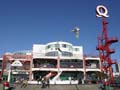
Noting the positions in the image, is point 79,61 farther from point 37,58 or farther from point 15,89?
point 15,89

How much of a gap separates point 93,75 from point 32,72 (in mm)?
16710

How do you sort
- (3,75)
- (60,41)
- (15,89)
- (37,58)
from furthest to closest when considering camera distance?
(60,41) → (37,58) → (3,75) → (15,89)

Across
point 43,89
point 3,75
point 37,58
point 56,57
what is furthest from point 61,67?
point 43,89

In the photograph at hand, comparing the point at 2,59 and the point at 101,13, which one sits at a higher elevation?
the point at 101,13

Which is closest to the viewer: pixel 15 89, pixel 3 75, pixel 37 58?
pixel 15 89

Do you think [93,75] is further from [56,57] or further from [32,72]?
[32,72]

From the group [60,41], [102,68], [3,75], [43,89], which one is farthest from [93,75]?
[43,89]

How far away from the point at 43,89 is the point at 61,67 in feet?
96.9

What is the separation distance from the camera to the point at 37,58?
62094mm

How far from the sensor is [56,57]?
61719 millimetres

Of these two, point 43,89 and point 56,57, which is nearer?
point 43,89

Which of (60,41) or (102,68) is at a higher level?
(60,41)

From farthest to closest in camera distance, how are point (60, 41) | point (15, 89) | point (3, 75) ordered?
1. point (60, 41)
2. point (3, 75)
3. point (15, 89)

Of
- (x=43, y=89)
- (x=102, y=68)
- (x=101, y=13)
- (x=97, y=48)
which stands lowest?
(x=43, y=89)
